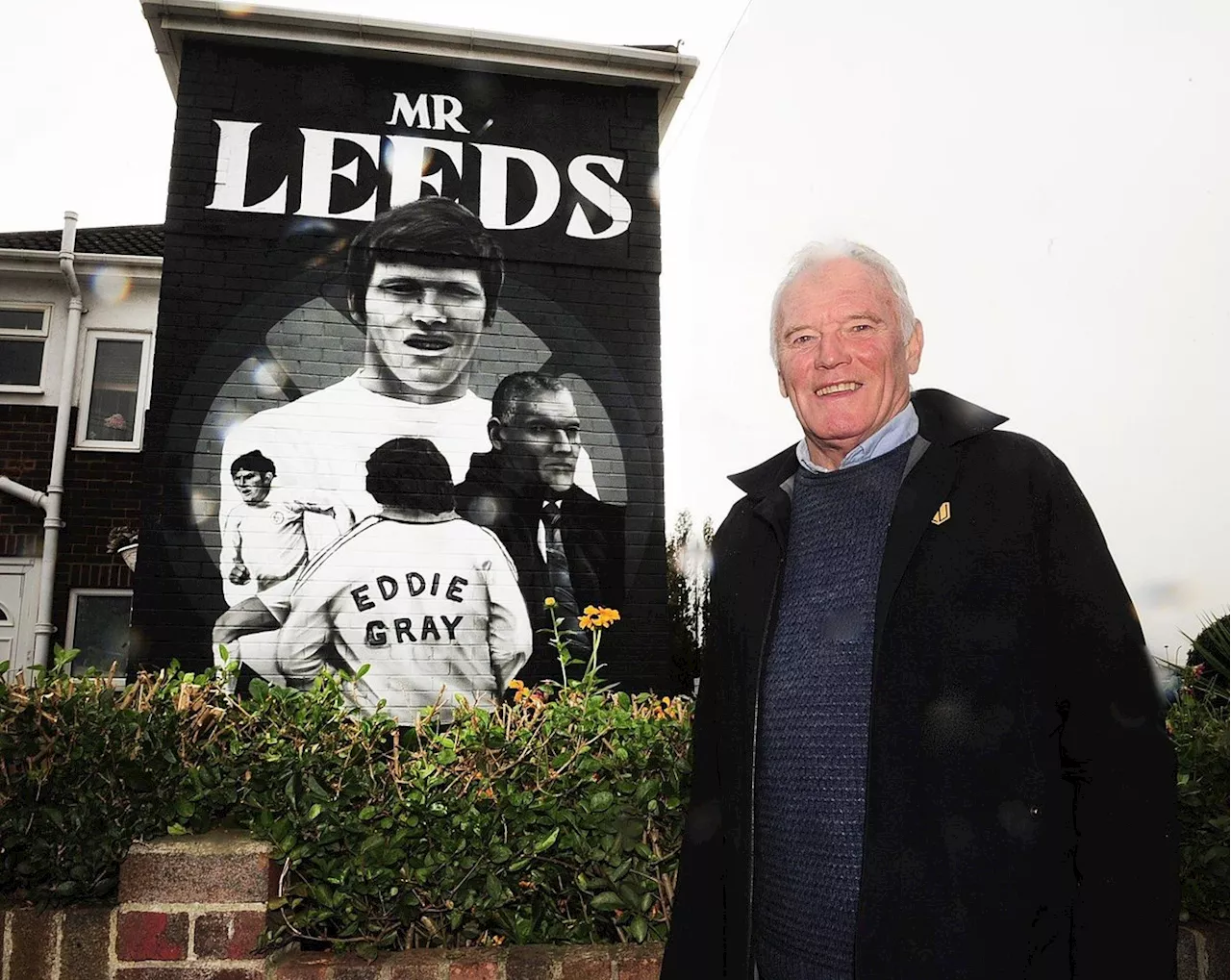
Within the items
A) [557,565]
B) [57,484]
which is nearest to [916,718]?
[557,565]

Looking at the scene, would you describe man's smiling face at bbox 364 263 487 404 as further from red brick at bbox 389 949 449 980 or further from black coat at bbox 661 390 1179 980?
black coat at bbox 661 390 1179 980

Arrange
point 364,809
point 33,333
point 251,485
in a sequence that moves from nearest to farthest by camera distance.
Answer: point 364,809 → point 251,485 → point 33,333

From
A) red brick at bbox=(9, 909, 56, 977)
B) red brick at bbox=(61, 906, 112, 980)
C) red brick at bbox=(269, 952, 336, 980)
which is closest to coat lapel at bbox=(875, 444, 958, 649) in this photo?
red brick at bbox=(269, 952, 336, 980)

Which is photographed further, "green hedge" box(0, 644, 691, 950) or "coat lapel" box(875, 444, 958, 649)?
"green hedge" box(0, 644, 691, 950)

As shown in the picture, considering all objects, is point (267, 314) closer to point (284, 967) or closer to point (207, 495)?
point (207, 495)

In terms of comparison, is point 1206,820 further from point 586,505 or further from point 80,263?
point 80,263

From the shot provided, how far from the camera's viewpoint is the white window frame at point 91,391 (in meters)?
11.8

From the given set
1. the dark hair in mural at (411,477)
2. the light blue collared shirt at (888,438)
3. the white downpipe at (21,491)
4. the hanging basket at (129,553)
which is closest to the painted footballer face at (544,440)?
the dark hair in mural at (411,477)

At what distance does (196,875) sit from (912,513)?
71.0 inches

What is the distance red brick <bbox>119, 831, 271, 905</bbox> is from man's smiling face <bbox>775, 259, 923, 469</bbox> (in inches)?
63.7

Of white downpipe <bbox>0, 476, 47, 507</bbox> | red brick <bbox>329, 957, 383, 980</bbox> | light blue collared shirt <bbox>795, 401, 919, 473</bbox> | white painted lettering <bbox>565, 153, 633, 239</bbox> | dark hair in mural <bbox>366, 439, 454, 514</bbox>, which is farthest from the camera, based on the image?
white downpipe <bbox>0, 476, 47, 507</bbox>

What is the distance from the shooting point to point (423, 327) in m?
8.09

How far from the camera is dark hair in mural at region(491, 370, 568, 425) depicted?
8.09 meters

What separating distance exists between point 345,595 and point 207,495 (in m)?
1.36
